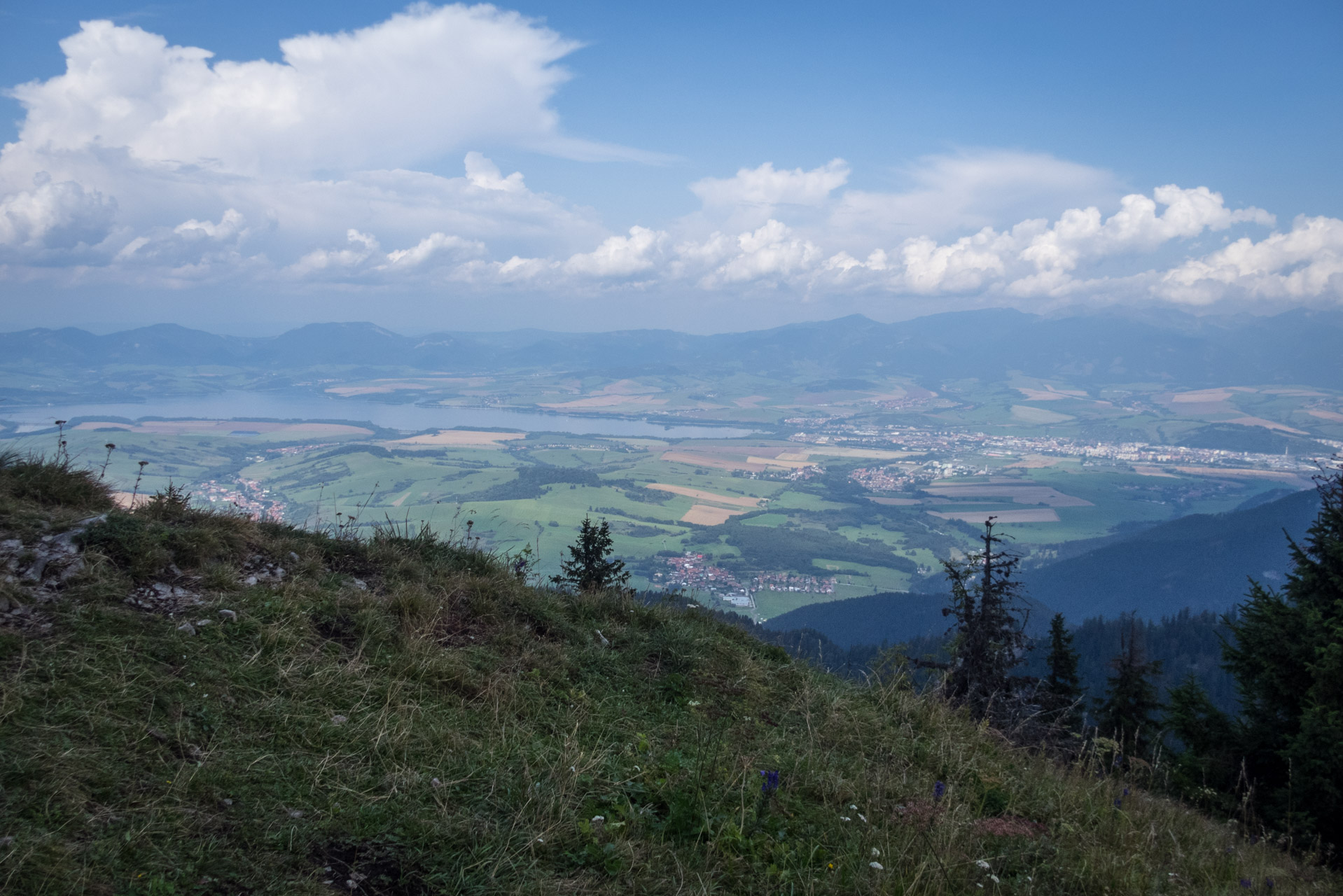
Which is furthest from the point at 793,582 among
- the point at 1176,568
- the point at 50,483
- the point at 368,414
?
the point at 368,414

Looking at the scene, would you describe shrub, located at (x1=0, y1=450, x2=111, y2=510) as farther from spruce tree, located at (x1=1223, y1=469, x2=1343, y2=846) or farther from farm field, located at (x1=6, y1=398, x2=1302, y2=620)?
farm field, located at (x1=6, y1=398, x2=1302, y2=620)

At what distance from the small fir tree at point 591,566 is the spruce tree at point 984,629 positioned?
8.46 metres

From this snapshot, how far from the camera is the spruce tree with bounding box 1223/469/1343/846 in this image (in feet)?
30.5

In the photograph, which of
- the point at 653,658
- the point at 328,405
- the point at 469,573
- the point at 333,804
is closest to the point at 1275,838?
the point at 653,658

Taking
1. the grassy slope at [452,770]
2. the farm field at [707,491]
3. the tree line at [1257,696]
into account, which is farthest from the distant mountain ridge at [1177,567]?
the grassy slope at [452,770]

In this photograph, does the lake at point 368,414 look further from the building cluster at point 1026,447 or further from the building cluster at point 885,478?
the building cluster at point 885,478

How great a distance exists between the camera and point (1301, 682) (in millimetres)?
11250

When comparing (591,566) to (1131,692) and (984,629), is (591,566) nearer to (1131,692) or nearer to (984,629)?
(984,629)

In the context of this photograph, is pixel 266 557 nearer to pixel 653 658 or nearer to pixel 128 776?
pixel 128 776

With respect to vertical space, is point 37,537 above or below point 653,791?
above

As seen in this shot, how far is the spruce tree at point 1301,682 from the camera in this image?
930 cm

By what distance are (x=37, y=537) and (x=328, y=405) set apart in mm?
187792

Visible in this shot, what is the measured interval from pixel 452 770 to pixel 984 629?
15193 millimetres

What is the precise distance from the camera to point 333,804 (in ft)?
10.5
